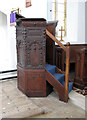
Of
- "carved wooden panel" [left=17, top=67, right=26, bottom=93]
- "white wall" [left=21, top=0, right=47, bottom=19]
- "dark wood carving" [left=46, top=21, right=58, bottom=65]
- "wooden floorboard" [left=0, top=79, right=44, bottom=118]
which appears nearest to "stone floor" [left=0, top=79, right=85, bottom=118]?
"wooden floorboard" [left=0, top=79, right=44, bottom=118]

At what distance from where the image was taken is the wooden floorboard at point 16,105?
2335mm

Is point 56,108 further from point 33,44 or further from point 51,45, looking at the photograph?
point 51,45

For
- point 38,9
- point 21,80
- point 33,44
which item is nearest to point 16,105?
point 21,80

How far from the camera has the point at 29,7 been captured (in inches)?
186

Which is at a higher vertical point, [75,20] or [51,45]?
[75,20]

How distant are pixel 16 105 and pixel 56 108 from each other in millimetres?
795

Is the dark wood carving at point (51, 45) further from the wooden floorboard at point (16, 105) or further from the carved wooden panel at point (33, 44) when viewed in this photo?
the wooden floorboard at point (16, 105)

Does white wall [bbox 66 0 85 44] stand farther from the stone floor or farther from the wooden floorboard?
the wooden floorboard

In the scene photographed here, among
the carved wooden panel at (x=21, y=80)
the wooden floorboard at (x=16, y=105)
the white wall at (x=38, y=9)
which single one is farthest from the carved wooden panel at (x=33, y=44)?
the white wall at (x=38, y=9)

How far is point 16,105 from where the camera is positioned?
2.65 m

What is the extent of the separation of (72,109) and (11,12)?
4.02 m

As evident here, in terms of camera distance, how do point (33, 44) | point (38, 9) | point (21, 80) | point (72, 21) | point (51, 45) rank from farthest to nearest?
point (72, 21) < point (38, 9) < point (51, 45) < point (21, 80) < point (33, 44)

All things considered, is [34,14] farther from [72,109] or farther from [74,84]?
[72,109]

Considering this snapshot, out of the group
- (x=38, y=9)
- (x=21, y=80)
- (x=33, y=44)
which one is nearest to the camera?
(x=33, y=44)
